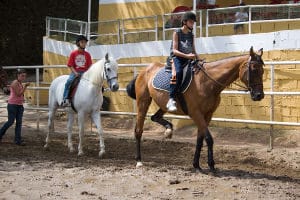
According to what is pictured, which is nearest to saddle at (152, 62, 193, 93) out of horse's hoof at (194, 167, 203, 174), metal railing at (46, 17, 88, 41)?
horse's hoof at (194, 167, 203, 174)

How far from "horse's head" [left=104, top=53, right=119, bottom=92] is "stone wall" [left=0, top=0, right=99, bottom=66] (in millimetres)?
22505

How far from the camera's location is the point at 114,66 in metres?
10.3

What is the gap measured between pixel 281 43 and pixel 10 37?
2229cm

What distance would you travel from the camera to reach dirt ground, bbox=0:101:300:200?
7.36 metres

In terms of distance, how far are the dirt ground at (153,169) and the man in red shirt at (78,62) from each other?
4.24 ft

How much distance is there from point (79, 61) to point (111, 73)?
4.09 ft

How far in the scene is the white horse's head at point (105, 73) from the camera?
10.2m

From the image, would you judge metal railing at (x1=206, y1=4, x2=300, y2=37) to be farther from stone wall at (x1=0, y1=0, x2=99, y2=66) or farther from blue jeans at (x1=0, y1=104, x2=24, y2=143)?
stone wall at (x1=0, y1=0, x2=99, y2=66)

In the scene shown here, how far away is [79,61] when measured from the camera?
443 inches

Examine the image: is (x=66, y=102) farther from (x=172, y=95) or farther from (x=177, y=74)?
(x=177, y=74)

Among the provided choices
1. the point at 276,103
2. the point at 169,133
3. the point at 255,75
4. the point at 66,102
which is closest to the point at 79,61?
the point at 66,102

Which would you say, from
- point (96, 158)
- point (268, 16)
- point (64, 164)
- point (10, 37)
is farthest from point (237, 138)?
point (10, 37)

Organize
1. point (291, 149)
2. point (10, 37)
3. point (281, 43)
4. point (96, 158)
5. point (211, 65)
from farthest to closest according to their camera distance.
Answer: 1. point (10, 37)
2. point (281, 43)
3. point (291, 149)
4. point (96, 158)
5. point (211, 65)

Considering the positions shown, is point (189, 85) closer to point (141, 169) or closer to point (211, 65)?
point (211, 65)
